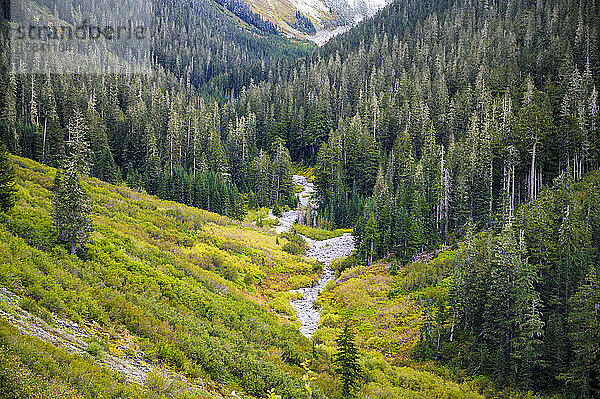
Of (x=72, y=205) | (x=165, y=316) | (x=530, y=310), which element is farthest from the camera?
(x=530, y=310)

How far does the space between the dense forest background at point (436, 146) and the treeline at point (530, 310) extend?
0.52 feet

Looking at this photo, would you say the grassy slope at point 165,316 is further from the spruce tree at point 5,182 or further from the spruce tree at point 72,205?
the spruce tree at point 72,205

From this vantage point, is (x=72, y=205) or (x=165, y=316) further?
(x=72, y=205)

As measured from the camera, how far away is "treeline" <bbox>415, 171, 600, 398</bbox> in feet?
78.9

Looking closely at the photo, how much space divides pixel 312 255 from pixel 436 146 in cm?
3550

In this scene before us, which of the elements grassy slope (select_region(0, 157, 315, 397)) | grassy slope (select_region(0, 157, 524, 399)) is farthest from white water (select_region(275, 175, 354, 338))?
grassy slope (select_region(0, 157, 315, 397))

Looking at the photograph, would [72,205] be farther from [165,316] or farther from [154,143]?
[154,143]

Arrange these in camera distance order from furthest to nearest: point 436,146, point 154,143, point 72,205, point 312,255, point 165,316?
1. point 154,143
2. point 436,146
3. point 312,255
4. point 72,205
5. point 165,316

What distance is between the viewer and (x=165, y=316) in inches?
690

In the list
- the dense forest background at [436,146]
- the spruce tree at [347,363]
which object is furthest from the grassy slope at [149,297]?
the dense forest background at [436,146]

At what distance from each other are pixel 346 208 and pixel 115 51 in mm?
144828

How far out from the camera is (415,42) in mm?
127500

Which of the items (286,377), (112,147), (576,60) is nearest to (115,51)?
(112,147)

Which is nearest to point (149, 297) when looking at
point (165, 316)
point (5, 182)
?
point (165, 316)
